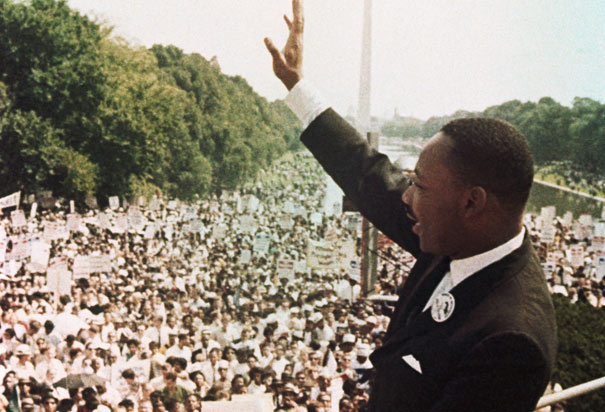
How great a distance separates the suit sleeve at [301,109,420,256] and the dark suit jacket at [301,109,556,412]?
14 centimetres

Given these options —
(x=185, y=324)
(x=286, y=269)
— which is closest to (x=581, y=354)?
(x=185, y=324)

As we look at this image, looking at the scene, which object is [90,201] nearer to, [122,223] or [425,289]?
[122,223]

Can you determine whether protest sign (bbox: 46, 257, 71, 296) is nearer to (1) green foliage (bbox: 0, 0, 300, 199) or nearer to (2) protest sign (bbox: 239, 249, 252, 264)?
(2) protest sign (bbox: 239, 249, 252, 264)

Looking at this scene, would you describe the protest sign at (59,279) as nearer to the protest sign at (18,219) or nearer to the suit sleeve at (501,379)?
the protest sign at (18,219)

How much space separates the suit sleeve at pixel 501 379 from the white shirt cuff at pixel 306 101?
805 mm

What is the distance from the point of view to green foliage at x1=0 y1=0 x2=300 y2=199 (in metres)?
27.7

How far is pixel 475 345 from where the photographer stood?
1.13 metres

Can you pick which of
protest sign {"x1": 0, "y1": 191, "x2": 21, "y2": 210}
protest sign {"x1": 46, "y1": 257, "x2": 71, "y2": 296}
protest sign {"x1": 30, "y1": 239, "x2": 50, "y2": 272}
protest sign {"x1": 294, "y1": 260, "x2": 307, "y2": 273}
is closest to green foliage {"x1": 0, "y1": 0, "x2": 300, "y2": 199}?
protest sign {"x1": 0, "y1": 191, "x2": 21, "y2": 210}

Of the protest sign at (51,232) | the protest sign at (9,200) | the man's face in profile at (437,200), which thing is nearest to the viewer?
the man's face in profile at (437,200)

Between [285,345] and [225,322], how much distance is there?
5.00 ft

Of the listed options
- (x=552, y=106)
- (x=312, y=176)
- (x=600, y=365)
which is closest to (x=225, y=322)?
(x=600, y=365)

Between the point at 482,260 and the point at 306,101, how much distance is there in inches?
26.8

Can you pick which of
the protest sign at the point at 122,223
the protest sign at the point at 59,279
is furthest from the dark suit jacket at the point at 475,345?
the protest sign at the point at 122,223

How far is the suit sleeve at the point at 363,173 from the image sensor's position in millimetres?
1604
